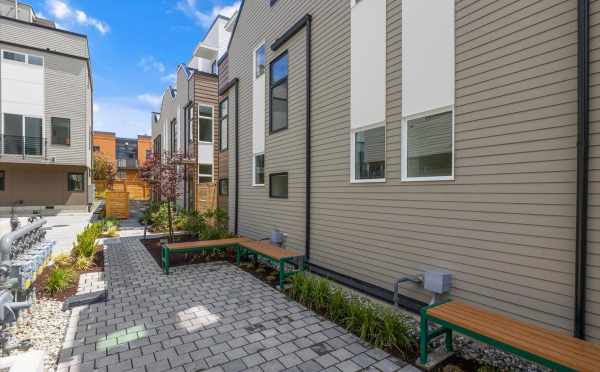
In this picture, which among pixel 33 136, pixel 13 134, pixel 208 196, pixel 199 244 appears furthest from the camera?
pixel 33 136

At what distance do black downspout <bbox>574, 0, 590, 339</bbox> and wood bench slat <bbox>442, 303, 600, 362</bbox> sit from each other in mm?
341

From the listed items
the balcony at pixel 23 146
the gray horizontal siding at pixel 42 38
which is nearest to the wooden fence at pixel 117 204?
the balcony at pixel 23 146

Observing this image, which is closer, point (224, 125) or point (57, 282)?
point (57, 282)

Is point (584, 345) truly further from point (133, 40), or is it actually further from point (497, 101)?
point (133, 40)

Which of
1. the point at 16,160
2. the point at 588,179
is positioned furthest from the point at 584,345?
the point at 16,160

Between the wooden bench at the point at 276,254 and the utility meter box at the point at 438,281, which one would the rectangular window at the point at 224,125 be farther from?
the utility meter box at the point at 438,281

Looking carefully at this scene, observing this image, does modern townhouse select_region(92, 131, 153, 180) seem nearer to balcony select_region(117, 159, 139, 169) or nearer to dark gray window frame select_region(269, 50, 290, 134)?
balcony select_region(117, 159, 139, 169)

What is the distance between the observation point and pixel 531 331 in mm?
2729

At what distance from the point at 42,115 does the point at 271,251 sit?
1909cm

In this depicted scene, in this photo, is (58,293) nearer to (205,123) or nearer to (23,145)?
(205,123)

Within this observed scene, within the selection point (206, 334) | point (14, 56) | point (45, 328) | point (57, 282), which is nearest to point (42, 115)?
point (14, 56)

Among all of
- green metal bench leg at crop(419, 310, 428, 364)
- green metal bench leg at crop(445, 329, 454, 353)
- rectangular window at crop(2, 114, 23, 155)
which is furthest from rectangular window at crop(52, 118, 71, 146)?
green metal bench leg at crop(445, 329, 454, 353)

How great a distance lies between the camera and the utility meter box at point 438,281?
3.82 metres

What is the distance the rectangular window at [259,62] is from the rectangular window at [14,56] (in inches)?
657
